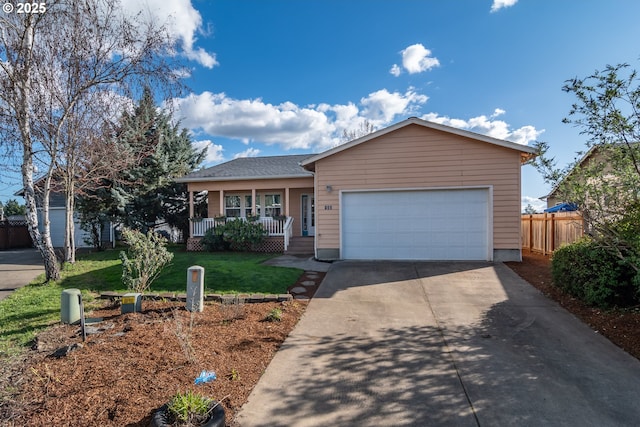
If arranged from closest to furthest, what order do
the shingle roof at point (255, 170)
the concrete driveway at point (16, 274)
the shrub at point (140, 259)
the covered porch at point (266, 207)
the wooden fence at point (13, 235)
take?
the shrub at point (140, 259) < the concrete driveway at point (16, 274) < the covered porch at point (266, 207) < the shingle roof at point (255, 170) < the wooden fence at point (13, 235)

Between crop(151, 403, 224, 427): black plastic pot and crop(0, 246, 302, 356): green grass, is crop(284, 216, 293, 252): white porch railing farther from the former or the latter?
crop(151, 403, 224, 427): black plastic pot

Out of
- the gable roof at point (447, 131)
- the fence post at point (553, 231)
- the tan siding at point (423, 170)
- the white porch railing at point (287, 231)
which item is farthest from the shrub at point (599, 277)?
the white porch railing at point (287, 231)

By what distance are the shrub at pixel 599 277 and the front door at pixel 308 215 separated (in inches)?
415

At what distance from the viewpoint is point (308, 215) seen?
15344mm

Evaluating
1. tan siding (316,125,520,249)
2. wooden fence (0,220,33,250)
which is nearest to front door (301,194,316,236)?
tan siding (316,125,520,249)

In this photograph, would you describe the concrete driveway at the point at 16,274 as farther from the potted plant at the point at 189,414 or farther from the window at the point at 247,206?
the window at the point at 247,206

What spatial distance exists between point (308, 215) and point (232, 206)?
3839 millimetres

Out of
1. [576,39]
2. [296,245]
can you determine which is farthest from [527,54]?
[296,245]

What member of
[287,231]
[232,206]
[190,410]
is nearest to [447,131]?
[287,231]

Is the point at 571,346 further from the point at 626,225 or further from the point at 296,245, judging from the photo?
the point at 296,245

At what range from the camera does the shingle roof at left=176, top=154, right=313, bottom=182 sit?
14.1m

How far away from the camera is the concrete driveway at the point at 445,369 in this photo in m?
2.77

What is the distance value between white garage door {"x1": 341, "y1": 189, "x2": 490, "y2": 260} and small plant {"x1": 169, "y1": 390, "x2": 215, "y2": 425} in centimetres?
845

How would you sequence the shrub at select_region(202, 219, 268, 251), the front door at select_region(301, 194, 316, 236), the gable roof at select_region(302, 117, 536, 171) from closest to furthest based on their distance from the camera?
the gable roof at select_region(302, 117, 536, 171) → the shrub at select_region(202, 219, 268, 251) → the front door at select_region(301, 194, 316, 236)
